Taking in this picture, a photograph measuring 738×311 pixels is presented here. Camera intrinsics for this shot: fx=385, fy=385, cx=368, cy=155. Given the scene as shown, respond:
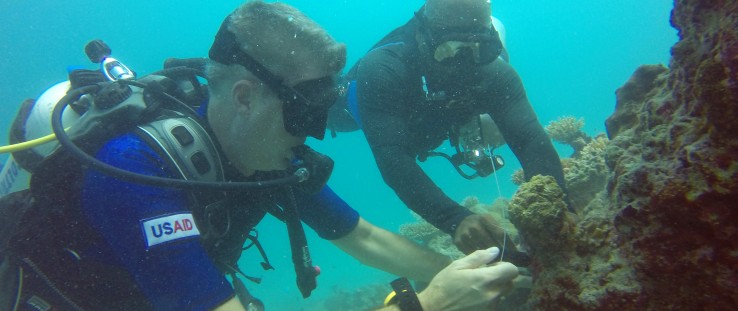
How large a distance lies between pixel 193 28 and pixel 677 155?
111799mm

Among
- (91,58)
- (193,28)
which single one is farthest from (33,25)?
(91,58)

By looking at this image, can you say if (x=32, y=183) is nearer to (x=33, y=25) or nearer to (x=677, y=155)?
(x=677, y=155)

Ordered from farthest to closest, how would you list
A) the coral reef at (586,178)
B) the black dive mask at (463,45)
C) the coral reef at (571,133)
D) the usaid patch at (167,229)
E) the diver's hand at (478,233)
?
the coral reef at (571,133), the coral reef at (586,178), the black dive mask at (463,45), the diver's hand at (478,233), the usaid patch at (167,229)

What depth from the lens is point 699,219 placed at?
131 cm

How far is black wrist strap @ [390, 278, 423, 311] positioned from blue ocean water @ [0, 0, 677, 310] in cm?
2303

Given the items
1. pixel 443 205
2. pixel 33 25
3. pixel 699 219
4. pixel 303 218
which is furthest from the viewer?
pixel 33 25

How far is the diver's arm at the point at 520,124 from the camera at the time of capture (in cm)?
392

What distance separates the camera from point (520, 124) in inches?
167

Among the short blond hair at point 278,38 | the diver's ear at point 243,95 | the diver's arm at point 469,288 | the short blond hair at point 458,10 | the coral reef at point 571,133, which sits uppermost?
the coral reef at point 571,133

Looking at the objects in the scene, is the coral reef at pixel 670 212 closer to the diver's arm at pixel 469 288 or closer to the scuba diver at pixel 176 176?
the diver's arm at pixel 469 288

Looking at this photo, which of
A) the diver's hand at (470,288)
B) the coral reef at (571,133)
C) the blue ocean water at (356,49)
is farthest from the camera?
the blue ocean water at (356,49)

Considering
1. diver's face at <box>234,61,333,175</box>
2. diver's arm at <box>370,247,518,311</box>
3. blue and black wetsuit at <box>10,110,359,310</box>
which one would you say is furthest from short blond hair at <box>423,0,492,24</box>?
blue and black wetsuit at <box>10,110,359,310</box>

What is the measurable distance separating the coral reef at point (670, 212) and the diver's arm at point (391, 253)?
147 cm

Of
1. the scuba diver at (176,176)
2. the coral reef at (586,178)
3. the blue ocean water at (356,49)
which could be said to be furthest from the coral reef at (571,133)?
the blue ocean water at (356,49)
